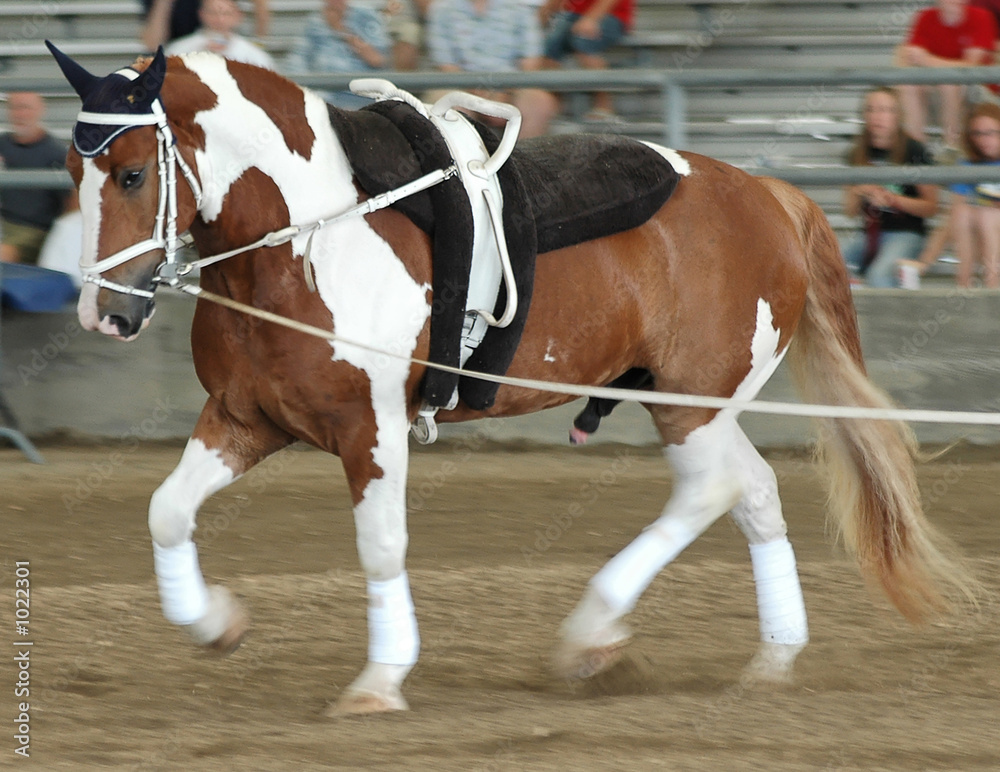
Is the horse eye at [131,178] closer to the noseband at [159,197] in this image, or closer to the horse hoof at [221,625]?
the noseband at [159,197]

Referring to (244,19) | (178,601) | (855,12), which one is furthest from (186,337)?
(855,12)

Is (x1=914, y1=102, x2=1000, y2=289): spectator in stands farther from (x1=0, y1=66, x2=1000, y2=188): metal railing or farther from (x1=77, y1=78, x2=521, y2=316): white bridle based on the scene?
(x1=77, y1=78, x2=521, y2=316): white bridle

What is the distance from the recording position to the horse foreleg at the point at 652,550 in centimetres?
361

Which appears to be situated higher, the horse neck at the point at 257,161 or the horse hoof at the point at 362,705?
the horse neck at the point at 257,161

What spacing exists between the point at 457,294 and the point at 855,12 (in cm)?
563

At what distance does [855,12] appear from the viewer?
7.98 metres

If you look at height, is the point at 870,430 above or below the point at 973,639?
above

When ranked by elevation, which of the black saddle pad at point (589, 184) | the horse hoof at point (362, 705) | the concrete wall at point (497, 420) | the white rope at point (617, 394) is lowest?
the concrete wall at point (497, 420)

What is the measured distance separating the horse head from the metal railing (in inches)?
133

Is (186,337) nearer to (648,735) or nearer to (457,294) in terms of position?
(457,294)

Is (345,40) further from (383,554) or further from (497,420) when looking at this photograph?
(383,554)

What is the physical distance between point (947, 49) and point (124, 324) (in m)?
5.24

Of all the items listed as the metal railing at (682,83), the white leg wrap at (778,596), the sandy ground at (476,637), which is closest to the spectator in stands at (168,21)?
the metal railing at (682,83)

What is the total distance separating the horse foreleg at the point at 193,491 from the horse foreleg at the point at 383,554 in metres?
0.27
